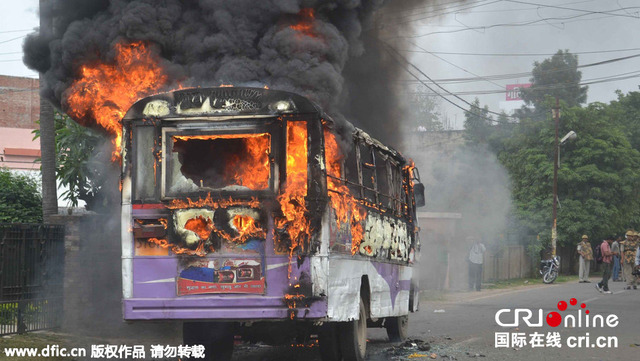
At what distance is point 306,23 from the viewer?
41.3 ft

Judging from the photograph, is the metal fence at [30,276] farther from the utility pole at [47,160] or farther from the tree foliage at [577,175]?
the tree foliage at [577,175]

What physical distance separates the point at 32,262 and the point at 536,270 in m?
30.9

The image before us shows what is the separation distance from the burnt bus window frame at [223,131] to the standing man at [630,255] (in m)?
21.6

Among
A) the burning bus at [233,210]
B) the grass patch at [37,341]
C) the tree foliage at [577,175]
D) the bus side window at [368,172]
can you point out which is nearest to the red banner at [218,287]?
the burning bus at [233,210]

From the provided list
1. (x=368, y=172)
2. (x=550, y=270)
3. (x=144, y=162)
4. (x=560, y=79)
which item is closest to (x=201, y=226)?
(x=144, y=162)

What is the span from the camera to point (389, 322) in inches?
517

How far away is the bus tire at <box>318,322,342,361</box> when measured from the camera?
10109 mm

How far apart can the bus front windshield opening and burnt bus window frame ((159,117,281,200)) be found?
0.04 metres

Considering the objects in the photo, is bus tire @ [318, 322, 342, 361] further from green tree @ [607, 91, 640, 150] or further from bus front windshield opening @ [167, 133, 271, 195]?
green tree @ [607, 91, 640, 150]

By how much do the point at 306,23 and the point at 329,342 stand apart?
4.86m

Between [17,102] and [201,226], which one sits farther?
[17,102]

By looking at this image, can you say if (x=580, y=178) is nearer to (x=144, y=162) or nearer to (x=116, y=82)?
(x=116, y=82)

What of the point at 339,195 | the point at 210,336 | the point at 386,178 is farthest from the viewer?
the point at 386,178

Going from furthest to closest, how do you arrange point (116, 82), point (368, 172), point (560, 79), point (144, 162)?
point (560, 79) < point (116, 82) < point (368, 172) < point (144, 162)
